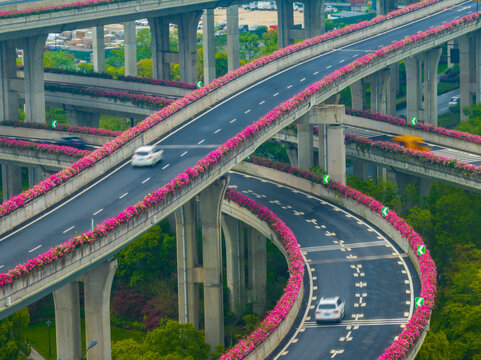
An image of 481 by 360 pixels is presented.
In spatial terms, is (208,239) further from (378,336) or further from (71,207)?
(378,336)

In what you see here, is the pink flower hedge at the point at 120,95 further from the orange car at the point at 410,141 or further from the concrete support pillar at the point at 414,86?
the concrete support pillar at the point at 414,86

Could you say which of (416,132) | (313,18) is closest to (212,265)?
(416,132)

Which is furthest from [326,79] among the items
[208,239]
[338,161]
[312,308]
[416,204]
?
[312,308]

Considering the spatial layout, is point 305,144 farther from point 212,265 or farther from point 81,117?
point 81,117

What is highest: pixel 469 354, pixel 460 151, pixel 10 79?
pixel 10 79

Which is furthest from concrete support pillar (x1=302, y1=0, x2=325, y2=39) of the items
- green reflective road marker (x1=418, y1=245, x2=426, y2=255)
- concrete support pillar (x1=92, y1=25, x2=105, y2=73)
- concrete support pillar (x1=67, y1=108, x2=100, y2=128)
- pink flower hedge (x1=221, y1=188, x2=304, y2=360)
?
green reflective road marker (x1=418, y1=245, x2=426, y2=255)

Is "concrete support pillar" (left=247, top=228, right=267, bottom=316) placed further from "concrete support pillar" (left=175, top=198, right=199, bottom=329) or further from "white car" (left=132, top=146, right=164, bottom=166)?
"white car" (left=132, top=146, right=164, bottom=166)

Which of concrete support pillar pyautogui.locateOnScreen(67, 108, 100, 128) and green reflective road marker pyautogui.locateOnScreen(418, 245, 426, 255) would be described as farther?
concrete support pillar pyautogui.locateOnScreen(67, 108, 100, 128)
